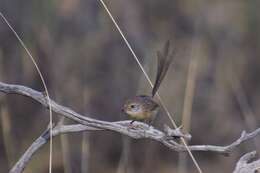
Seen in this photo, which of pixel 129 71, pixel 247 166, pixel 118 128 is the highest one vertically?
pixel 118 128

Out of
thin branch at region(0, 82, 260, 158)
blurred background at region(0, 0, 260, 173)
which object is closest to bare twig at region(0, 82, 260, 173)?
thin branch at region(0, 82, 260, 158)

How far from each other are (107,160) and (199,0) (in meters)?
1.37

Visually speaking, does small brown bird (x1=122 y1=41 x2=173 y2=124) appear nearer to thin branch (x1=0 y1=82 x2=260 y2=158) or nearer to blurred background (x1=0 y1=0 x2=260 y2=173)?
thin branch (x1=0 y1=82 x2=260 y2=158)

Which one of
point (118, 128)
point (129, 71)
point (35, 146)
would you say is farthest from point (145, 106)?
point (129, 71)

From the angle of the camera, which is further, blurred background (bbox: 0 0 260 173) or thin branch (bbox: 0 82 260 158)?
blurred background (bbox: 0 0 260 173)

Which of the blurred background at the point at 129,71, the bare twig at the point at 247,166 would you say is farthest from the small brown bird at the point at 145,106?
the blurred background at the point at 129,71

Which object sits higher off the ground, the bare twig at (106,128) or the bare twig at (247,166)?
the bare twig at (106,128)

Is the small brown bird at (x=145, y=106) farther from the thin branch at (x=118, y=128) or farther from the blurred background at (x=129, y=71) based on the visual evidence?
the blurred background at (x=129, y=71)

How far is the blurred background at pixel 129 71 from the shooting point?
3.92 metres

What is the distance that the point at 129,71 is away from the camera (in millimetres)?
4473

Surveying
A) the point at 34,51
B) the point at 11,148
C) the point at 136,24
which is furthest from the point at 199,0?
the point at 11,148

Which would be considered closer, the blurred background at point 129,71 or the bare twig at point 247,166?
the bare twig at point 247,166

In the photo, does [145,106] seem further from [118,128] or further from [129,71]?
[129,71]

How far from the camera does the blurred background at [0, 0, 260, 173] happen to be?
3.92 meters
